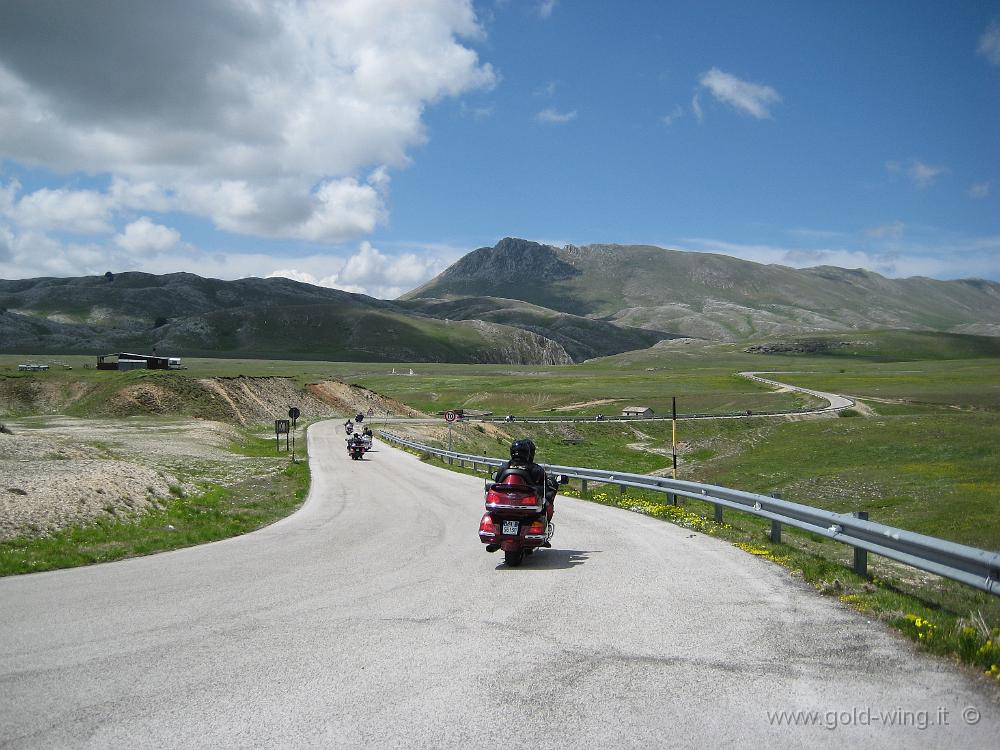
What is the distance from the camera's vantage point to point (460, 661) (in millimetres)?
6844

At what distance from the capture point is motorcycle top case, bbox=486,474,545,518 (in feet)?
40.5

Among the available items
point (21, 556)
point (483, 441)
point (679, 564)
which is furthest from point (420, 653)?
point (483, 441)

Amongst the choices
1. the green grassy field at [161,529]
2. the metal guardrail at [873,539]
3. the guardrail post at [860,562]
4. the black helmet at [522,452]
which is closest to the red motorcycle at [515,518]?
the black helmet at [522,452]

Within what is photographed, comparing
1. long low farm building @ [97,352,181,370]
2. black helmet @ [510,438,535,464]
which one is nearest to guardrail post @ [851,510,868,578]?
black helmet @ [510,438,535,464]

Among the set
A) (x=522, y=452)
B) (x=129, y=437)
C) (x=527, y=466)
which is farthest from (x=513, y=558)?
(x=129, y=437)

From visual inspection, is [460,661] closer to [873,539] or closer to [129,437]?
[873,539]

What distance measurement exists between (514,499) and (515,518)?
323mm

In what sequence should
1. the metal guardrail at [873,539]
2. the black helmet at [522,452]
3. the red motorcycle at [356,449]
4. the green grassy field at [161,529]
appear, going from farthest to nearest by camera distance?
the red motorcycle at [356,449] < the green grassy field at [161,529] < the black helmet at [522,452] < the metal guardrail at [873,539]

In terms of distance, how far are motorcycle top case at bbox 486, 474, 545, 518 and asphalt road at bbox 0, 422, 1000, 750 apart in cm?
89

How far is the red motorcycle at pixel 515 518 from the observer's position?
1215 cm

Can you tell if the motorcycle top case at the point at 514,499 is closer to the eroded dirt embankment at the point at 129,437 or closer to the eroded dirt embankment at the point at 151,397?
the eroded dirt embankment at the point at 129,437

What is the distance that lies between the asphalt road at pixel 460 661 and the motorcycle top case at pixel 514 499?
0.89 meters

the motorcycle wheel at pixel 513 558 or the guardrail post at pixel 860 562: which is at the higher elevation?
the guardrail post at pixel 860 562

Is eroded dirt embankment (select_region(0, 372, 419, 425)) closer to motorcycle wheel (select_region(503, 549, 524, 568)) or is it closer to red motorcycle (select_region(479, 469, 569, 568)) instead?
red motorcycle (select_region(479, 469, 569, 568))
